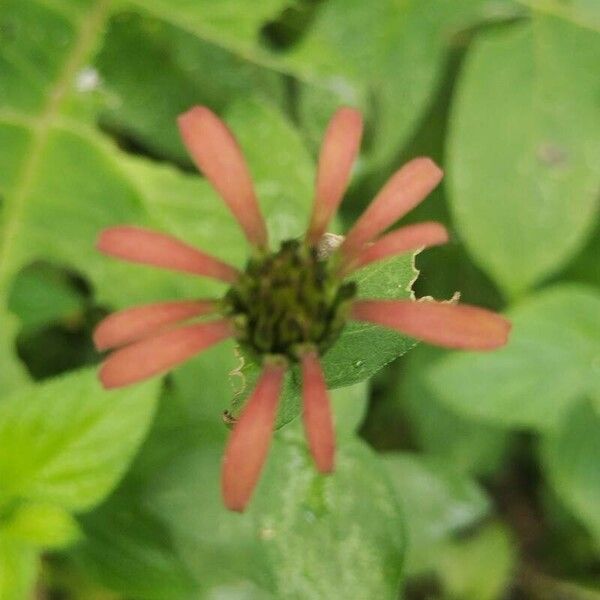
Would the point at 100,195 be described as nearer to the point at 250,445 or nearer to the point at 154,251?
the point at 154,251

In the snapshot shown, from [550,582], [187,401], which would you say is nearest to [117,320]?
[187,401]

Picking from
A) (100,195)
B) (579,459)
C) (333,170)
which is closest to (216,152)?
(333,170)

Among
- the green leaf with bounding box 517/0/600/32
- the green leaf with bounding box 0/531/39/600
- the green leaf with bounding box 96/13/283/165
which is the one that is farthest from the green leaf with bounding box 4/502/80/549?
the green leaf with bounding box 517/0/600/32

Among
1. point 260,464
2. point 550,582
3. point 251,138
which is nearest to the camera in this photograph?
point 260,464

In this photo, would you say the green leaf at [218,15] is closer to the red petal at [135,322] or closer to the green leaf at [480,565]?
the red petal at [135,322]

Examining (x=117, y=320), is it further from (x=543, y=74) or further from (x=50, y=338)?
(x=543, y=74)

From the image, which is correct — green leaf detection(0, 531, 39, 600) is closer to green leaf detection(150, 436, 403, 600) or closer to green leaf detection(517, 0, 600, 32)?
green leaf detection(150, 436, 403, 600)

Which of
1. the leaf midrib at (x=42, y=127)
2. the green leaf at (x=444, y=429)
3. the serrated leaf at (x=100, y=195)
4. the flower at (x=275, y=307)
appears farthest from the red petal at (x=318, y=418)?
the green leaf at (x=444, y=429)
